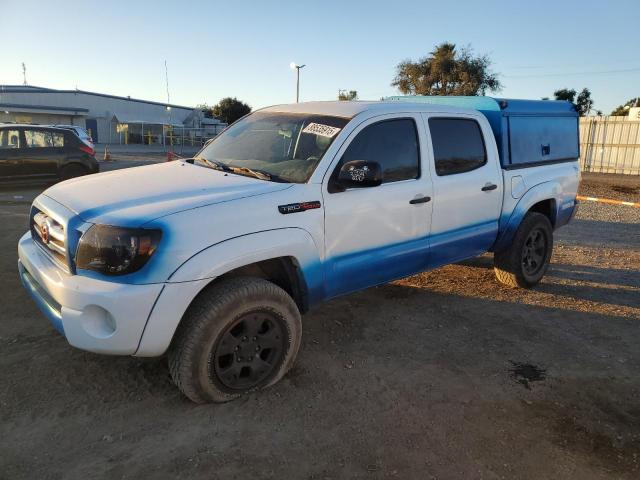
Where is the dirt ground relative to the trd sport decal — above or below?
below

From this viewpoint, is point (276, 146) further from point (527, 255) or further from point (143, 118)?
point (143, 118)

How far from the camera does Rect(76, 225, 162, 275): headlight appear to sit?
2613 millimetres

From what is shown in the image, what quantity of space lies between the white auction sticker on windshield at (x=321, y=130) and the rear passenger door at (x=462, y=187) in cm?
96

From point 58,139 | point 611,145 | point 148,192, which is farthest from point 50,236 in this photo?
point 611,145

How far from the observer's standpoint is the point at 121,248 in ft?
8.59

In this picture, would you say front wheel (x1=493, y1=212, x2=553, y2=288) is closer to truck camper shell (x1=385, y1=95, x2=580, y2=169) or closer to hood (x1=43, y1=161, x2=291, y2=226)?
truck camper shell (x1=385, y1=95, x2=580, y2=169)

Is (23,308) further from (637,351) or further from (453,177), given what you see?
(637,351)

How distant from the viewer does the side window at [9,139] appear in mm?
11180

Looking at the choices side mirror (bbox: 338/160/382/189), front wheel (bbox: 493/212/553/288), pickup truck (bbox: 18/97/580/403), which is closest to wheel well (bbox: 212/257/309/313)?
pickup truck (bbox: 18/97/580/403)

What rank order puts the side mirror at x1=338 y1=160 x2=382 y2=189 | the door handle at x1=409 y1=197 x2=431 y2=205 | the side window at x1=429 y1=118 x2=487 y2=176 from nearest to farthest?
the side mirror at x1=338 y1=160 x2=382 y2=189 < the door handle at x1=409 y1=197 x2=431 y2=205 < the side window at x1=429 y1=118 x2=487 y2=176

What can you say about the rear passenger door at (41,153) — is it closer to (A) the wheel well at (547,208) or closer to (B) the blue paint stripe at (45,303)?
(B) the blue paint stripe at (45,303)

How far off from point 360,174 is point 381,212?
20.0 inches

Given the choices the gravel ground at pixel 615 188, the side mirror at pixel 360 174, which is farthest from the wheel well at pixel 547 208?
the gravel ground at pixel 615 188

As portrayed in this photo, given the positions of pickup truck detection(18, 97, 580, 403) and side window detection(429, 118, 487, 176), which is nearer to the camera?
pickup truck detection(18, 97, 580, 403)
